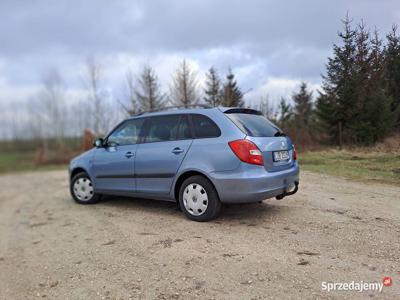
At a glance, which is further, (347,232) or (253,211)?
(253,211)

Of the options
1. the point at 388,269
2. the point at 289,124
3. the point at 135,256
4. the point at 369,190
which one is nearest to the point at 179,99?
the point at 289,124

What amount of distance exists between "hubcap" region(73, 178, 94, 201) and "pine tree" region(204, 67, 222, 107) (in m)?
7.02

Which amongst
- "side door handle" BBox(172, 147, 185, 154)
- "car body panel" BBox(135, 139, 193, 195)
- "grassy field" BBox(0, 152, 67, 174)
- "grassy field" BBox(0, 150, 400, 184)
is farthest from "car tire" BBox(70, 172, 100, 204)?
"grassy field" BBox(0, 152, 67, 174)

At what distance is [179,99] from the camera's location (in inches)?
587

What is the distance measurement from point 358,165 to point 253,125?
14.9 feet

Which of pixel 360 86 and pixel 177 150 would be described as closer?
pixel 177 150

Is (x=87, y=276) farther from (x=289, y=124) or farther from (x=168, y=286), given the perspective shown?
(x=289, y=124)

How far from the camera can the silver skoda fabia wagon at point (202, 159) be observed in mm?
4441

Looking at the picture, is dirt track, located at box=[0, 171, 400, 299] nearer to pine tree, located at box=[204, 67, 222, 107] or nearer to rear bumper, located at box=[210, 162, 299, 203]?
rear bumper, located at box=[210, 162, 299, 203]

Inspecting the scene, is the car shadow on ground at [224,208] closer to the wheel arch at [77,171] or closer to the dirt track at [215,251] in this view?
the dirt track at [215,251]

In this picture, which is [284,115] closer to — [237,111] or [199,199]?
[237,111]

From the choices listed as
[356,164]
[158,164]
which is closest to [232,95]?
[356,164]

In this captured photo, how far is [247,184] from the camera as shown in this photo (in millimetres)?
4363

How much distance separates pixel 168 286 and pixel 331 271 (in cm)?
158
